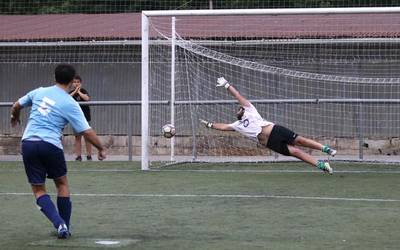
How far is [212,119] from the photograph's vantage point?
784 inches

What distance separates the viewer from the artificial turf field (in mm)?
8477

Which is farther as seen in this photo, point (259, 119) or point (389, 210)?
point (259, 119)

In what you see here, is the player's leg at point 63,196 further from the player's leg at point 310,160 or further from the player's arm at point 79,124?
the player's leg at point 310,160

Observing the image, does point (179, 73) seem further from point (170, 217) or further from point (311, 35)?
point (170, 217)

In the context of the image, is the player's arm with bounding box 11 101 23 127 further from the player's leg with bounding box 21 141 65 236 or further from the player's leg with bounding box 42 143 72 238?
the player's leg with bounding box 42 143 72 238

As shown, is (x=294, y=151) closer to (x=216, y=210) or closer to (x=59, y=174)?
(x=216, y=210)

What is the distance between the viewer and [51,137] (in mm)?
8664

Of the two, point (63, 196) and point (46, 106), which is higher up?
point (46, 106)

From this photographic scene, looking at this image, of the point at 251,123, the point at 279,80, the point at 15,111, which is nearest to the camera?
the point at 15,111

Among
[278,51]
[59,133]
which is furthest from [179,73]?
[59,133]

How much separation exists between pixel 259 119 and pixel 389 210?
16.6 feet

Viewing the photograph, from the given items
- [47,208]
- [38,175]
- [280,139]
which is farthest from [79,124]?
[280,139]

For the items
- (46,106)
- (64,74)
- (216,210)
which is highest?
(64,74)

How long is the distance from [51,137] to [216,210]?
2.81m
